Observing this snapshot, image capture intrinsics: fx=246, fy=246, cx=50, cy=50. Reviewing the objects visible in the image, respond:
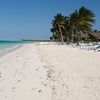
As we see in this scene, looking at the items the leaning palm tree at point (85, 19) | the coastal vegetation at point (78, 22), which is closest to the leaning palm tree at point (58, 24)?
the coastal vegetation at point (78, 22)

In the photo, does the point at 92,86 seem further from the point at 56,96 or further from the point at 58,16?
the point at 58,16

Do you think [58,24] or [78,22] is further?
[58,24]

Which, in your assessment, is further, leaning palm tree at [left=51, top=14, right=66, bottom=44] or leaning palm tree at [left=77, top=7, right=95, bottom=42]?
leaning palm tree at [left=51, top=14, right=66, bottom=44]

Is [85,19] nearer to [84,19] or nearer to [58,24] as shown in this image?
[84,19]

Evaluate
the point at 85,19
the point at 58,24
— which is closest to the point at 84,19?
the point at 85,19

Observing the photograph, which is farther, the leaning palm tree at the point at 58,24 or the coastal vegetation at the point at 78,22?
the leaning palm tree at the point at 58,24

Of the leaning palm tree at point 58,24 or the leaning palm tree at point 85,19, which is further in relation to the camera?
the leaning palm tree at point 58,24

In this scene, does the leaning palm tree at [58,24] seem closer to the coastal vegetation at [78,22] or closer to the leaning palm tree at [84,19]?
the coastal vegetation at [78,22]

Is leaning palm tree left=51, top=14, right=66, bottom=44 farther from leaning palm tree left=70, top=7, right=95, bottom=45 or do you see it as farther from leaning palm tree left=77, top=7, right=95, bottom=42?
leaning palm tree left=77, top=7, right=95, bottom=42

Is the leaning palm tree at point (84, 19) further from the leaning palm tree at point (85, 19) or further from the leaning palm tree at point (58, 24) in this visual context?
→ the leaning palm tree at point (58, 24)

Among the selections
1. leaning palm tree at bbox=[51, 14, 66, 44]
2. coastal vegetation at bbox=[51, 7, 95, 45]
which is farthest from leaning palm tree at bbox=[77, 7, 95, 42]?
leaning palm tree at bbox=[51, 14, 66, 44]

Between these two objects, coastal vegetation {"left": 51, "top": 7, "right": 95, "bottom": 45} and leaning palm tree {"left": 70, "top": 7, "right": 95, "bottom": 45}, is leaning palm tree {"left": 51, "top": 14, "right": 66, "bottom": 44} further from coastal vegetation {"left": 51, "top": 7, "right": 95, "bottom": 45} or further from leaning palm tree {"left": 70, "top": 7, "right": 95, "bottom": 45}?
leaning palm tree {"left": 70, "top": 7, "right": 95, "bottom": 45}

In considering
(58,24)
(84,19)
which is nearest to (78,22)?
(84,19)

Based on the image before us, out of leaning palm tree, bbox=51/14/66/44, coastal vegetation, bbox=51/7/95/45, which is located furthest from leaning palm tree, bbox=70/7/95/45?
leaning palm tree, bbox=51/14/66/44
